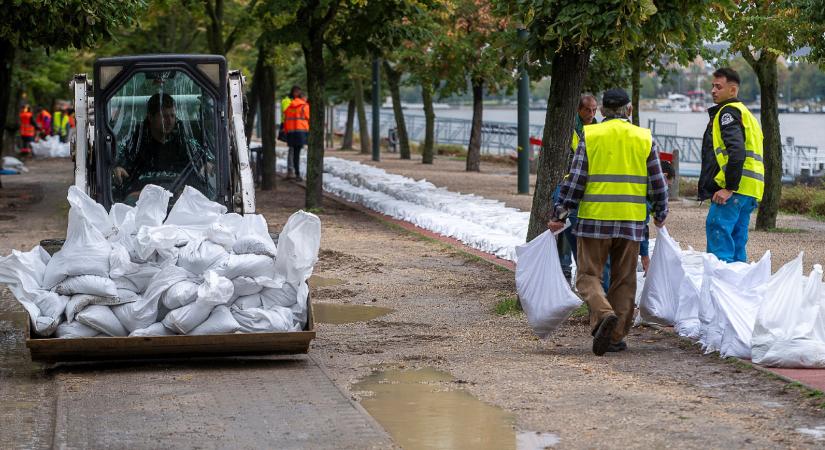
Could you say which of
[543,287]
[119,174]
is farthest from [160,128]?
[543,287]

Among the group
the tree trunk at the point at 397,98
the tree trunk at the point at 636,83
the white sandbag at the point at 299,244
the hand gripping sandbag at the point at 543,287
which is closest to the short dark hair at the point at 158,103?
the white sandbag at the point at 299,244

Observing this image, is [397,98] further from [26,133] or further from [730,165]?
[730,165]

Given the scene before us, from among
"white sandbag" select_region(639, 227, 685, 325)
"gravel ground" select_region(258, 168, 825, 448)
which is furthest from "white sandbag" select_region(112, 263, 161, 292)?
"white sandbag" select_region(639, 227, 685, 325)

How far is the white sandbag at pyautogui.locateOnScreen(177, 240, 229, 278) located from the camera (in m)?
8.50

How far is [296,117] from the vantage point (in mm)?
25906

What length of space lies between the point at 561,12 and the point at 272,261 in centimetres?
316

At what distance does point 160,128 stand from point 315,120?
8928 mm

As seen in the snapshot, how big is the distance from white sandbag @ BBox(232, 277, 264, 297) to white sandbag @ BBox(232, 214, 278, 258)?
24cm

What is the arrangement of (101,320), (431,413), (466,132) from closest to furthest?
(431,413) → (101,320) → (466,132)

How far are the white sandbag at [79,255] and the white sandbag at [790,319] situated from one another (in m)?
4.36

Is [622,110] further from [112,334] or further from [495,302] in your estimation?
[112,334]

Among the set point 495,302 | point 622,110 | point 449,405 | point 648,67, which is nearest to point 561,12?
point 622,110

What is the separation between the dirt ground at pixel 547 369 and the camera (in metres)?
6.62

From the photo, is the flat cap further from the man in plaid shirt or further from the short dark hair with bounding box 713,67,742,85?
the short dark hair with bounding box 713,67,742,85
